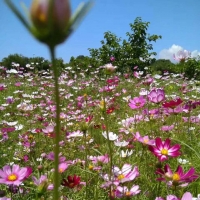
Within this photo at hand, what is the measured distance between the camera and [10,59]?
22953mm

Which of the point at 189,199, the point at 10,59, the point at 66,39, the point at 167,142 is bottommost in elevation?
the point at 189,199

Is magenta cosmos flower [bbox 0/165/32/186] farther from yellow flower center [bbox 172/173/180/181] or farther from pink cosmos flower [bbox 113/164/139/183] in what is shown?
yellow flower center [bbox 172/173/180/181]

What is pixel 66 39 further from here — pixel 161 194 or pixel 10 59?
pixel 10 59

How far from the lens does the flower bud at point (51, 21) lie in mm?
243

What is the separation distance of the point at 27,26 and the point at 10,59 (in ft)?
78.1

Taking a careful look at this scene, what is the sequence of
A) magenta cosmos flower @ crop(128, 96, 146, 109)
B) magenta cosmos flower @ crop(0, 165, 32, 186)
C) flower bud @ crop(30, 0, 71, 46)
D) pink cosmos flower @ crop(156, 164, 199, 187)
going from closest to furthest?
flower bud @ crop(30, 0, 71, 46)
pink cosmos flower @ crop(156, 164, 199, 187)
magenta cosmos flower @ crop(0, 165, 32, 186)
magenta cosmos flower @ crop(128, 96, 146, 109)

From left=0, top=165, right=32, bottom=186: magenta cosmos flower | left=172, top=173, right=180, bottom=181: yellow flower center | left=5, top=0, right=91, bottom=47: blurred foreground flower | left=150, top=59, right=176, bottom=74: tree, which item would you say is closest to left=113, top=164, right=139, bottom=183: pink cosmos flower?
left=172, top=173, right=180, bottom=181: yellow flower center

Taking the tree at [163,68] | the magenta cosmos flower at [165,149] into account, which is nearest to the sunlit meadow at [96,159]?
the magenta cosmos flower at [165,149]

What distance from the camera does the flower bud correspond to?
0.24 metres

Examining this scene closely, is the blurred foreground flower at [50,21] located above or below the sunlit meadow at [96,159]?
above

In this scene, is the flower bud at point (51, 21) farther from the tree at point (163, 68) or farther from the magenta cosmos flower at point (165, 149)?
the tree at point (163, 68)

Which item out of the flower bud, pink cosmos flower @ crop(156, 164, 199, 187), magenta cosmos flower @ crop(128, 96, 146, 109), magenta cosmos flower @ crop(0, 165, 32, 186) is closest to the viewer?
the flower bud

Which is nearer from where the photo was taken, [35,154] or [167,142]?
[167,142]

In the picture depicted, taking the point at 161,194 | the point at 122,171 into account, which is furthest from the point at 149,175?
the point at 122,171
